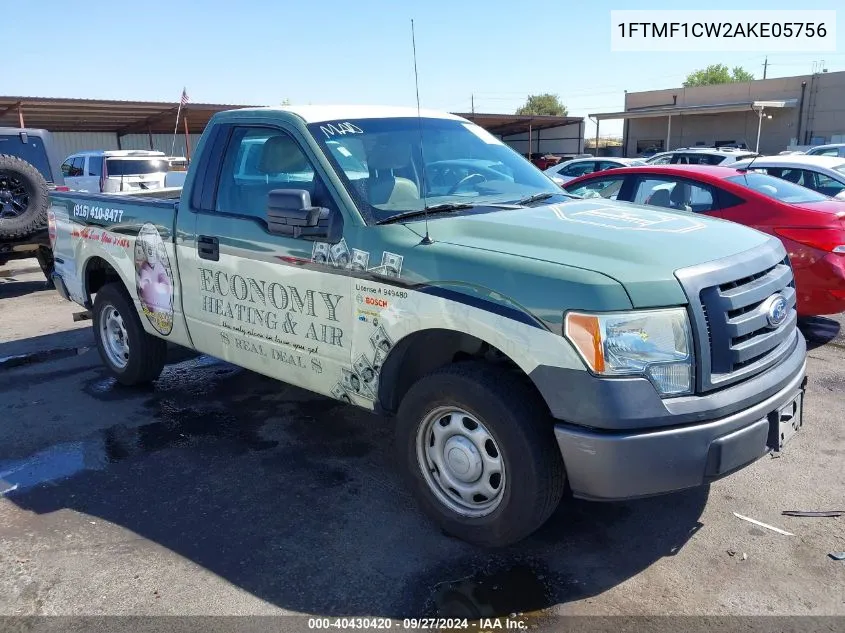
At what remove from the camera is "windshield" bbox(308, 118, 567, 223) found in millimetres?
3781

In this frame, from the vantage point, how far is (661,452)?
9.18 feet

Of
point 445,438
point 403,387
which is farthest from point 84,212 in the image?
point 445,438

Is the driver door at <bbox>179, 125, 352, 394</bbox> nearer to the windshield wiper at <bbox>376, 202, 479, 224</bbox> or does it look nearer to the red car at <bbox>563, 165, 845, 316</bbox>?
the windshield wiper at <bbox>376, 202, 479, 224</bbox>

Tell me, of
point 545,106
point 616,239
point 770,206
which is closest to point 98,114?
point 770,206

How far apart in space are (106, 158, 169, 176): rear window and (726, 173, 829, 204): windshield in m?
14.3

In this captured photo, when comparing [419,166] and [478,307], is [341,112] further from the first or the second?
[478,307]

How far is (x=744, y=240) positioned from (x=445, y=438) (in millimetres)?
1736

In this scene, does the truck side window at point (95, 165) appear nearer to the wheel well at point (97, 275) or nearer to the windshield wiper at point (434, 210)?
the wheel well at point (97, 275)

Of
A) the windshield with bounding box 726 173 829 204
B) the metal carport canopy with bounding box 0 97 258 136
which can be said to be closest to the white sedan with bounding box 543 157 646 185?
the metal carport canopy with bounding box 0 97 258 136

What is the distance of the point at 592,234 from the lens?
333 cm

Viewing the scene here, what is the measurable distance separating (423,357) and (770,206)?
4.35 m

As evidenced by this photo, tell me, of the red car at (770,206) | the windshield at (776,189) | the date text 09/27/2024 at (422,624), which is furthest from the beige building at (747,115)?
the date text 09/27/2024 at (422,624)

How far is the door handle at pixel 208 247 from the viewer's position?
4.34m

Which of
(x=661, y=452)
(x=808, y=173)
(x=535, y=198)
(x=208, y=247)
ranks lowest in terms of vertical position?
(x=661, y=452)
